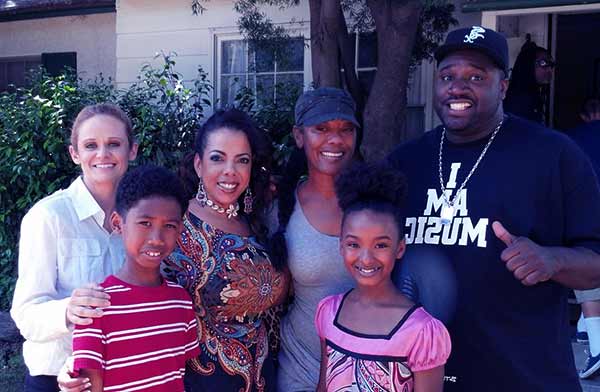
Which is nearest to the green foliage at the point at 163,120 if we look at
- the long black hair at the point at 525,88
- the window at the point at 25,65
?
the window at the point at 25,65

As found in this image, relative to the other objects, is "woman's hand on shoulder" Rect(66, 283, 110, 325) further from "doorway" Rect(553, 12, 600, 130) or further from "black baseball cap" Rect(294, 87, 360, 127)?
"doorway" Rect(553, 12, 600, 130)

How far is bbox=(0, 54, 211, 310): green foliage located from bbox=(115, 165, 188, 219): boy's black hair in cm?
438

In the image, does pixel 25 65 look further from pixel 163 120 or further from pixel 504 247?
pixel 504 247

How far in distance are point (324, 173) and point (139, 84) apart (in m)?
6.39

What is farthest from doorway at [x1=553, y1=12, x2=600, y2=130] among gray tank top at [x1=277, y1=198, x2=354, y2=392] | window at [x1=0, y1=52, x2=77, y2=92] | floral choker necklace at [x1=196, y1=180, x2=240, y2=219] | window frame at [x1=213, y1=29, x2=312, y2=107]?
floral choker necklace at [x1=196, y1=180, x2=240, y2=219]

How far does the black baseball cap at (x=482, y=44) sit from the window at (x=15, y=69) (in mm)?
9714

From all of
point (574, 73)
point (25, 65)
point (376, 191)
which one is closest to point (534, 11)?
point (574, 73)

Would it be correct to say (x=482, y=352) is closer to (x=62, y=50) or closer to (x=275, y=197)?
(x=275, y=197)

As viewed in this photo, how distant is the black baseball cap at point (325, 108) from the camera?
3.17 meters

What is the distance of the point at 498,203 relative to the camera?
8.23 feet

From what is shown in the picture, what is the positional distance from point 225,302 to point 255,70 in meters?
6.05

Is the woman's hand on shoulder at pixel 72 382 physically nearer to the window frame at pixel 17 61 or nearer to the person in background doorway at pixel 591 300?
the person in background doorway at pixel 591 300

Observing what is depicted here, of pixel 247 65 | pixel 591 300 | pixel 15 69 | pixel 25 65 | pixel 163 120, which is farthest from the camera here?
pixel 15 69

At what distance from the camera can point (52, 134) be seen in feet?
24.0
